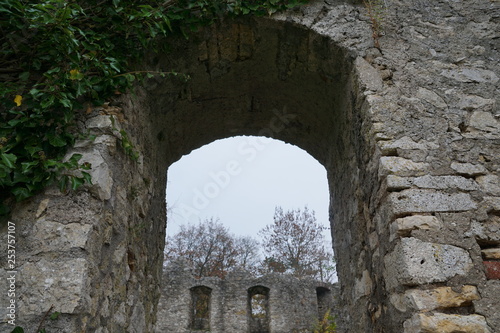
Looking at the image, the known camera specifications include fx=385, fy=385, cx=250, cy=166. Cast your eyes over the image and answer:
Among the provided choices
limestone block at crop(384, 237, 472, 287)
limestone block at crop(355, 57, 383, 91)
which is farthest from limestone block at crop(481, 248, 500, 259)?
limestone block at crop(355, 57, 383, 91)

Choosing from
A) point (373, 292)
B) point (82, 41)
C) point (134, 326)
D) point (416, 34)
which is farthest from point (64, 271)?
Result: point (416, 34)

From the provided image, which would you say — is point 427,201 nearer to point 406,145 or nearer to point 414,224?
point 414,224

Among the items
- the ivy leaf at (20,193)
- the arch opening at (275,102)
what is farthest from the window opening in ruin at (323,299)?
the ivy leaf at (20,193)

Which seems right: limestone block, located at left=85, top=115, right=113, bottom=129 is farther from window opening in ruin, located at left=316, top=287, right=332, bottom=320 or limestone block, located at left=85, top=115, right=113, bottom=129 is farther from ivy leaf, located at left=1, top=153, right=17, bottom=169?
window opening in ruin, located at left=316, top=287, right=332, bottom=320

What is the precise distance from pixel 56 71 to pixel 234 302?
436 inches

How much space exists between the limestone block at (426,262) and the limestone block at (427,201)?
18cm

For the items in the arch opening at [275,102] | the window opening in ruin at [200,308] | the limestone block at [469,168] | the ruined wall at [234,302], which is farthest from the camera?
the window opening in ruin at [200,308]

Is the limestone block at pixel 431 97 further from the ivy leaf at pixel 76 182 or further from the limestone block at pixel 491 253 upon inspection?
the ivy leaf at pixel 76 182

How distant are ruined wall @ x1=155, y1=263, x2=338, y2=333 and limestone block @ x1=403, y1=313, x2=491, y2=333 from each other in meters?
10.8

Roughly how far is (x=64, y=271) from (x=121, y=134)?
0.87 meters

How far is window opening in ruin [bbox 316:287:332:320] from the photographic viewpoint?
13.4 meters

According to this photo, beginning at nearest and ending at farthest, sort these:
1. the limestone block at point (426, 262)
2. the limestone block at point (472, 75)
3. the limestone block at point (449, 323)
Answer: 1. the limestone block at point (449, 323)
2. the limestone block at point (426, 262)
3. the limestone block at point (472, 75)

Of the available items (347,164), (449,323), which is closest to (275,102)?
(347,164)

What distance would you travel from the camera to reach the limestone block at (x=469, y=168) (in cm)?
217
